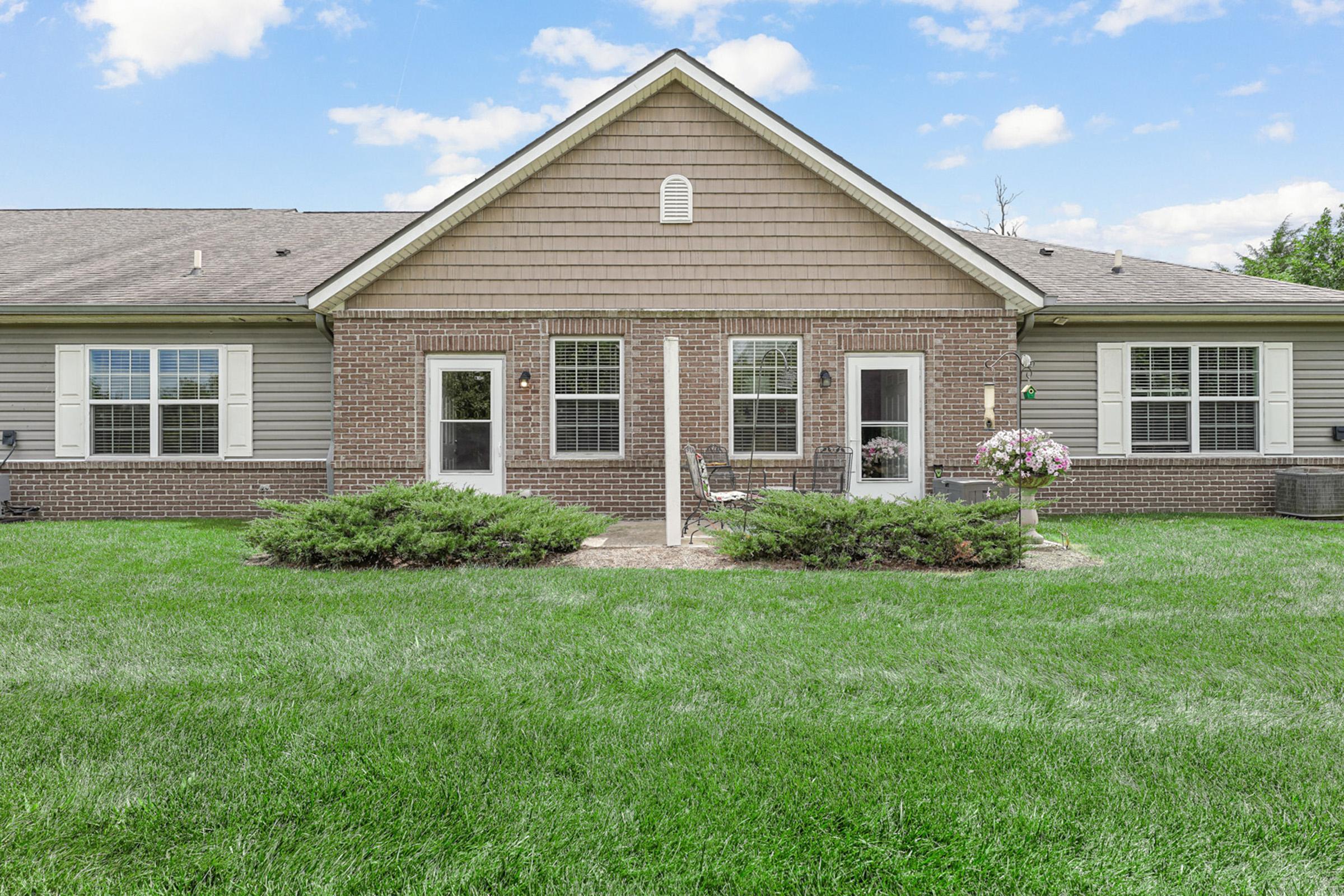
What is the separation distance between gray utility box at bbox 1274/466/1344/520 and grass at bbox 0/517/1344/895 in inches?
234

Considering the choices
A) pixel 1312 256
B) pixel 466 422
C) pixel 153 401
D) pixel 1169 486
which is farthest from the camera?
A: pixel 1312 256

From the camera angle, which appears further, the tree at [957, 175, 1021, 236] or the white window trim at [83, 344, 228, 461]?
the tree at [957, 175, 1021, 236]

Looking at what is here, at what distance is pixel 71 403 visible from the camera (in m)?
10.5

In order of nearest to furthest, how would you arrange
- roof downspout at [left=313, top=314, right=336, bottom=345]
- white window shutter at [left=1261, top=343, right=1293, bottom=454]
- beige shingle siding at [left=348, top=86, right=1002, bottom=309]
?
roof downspout at [left=313, top=314, right=336, bottom=345] < beige shingle siding at [left=348, top=86, right=1002, bottom=309] < white window shutter at [left=1261, top=343, right=1293, bottom=454]

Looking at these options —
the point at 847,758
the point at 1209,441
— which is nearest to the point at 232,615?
the point at 847,758

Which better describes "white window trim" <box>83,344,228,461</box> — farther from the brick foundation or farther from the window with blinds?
the window with blinds

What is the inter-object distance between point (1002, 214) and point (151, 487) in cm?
2776

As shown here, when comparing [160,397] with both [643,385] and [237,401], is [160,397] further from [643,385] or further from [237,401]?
[643,385]

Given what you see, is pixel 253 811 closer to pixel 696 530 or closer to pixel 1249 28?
pixel 696 530

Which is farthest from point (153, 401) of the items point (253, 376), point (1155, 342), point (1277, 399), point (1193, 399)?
point (1277, 399)

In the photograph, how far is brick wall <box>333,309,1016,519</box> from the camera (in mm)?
9828

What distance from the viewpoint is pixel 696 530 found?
8773mm

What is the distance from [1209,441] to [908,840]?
36.1 ft

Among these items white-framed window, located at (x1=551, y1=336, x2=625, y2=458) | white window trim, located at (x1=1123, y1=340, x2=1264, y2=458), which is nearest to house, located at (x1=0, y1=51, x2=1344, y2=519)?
white-framed window, located at (x1=551, y1=336, x2=625, y2=458)
